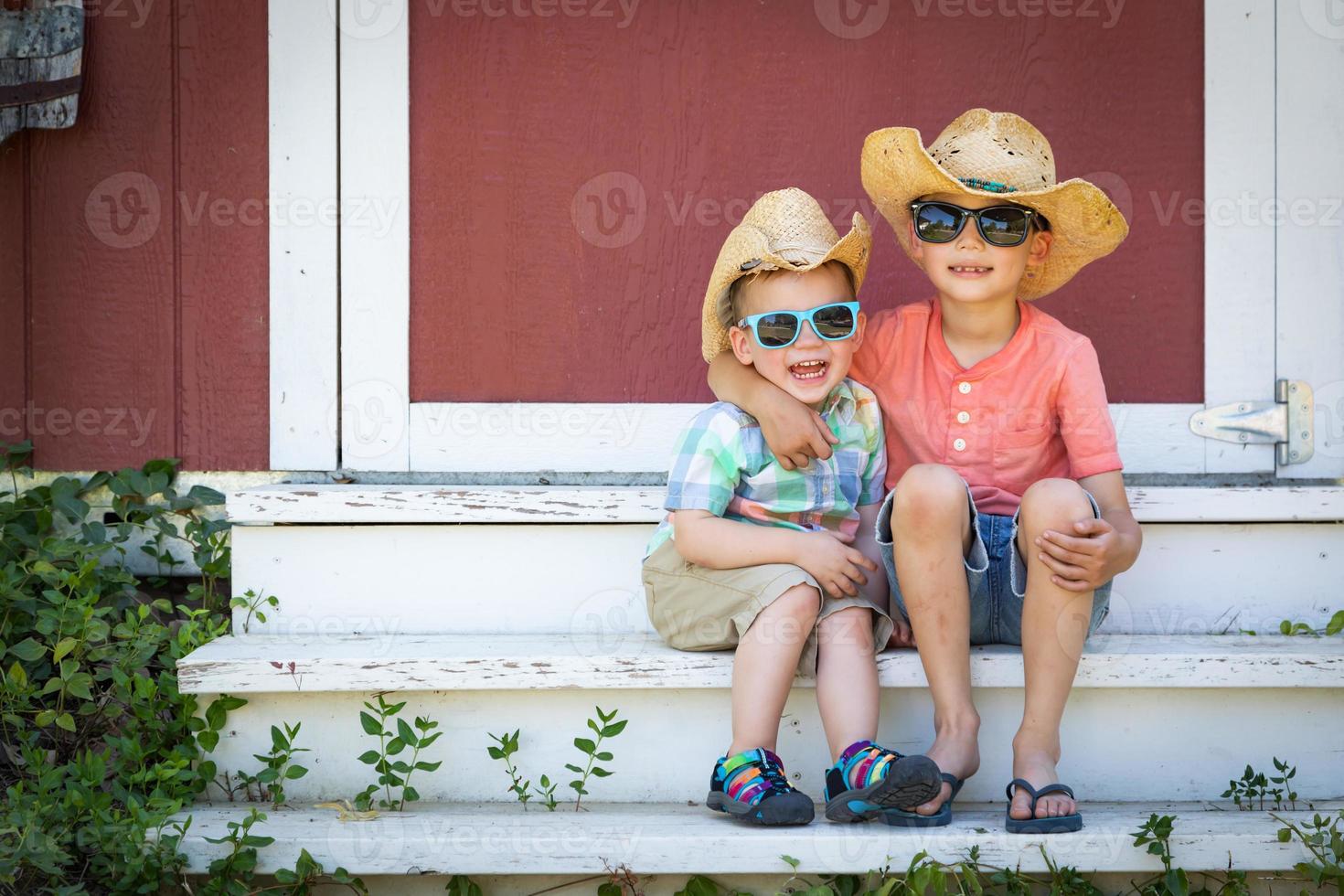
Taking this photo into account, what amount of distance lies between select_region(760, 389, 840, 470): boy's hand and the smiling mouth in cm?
5

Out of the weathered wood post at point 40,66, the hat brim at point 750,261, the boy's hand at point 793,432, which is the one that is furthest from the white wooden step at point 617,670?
the weathered wood post at point 40,66

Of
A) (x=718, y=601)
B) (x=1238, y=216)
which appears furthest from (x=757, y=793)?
(x=1238, y=216)

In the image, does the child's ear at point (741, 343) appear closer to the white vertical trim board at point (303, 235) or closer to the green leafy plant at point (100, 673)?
the white vertical trim board at point (303, 235)

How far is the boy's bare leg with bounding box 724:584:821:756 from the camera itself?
6.95 feet

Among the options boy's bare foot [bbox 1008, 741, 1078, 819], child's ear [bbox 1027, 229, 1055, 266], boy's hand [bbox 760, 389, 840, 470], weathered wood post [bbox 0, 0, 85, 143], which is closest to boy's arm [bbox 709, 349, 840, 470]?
boy's hand [bbox 760, 389, 840, 470]

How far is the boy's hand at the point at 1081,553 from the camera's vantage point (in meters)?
2.06

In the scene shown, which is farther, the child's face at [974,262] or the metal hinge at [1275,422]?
the metal hinge at [1275,422]

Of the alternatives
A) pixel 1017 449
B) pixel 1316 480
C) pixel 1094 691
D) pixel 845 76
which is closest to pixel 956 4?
pixel 845 76

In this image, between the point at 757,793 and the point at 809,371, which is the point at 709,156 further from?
the point at 757,793

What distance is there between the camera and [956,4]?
2922mm

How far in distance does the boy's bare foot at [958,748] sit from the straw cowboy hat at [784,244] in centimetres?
85

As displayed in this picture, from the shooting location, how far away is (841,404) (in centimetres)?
243

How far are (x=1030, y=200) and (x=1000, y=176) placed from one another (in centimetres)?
7

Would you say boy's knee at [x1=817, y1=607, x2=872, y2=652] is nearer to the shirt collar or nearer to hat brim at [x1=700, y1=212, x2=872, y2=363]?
the shirt collar
